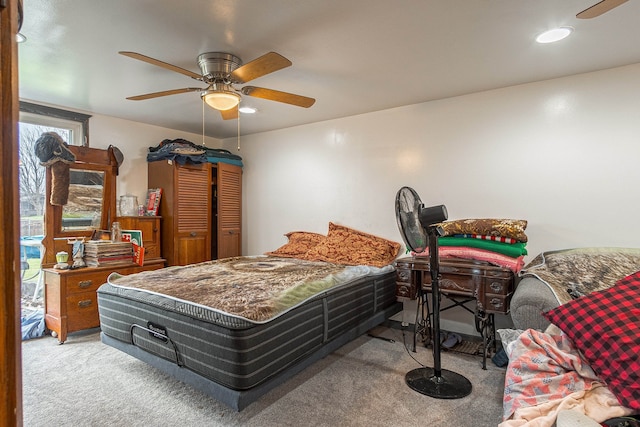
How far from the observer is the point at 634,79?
2473 millimetres


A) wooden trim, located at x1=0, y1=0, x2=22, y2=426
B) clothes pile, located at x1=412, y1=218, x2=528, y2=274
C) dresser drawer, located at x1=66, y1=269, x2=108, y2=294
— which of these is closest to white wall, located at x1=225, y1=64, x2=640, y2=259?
clothes pile, located at x1=412, y1=218, x2=528, y2=274

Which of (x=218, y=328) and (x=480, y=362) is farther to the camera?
(x=480, y=362)

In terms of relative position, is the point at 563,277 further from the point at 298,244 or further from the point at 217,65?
the point at 217,65

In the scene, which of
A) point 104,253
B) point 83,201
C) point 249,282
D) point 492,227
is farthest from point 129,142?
point 492,227

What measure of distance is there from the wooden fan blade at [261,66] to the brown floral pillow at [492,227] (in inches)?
67.3

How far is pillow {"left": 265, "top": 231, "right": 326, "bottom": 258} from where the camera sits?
3777mm

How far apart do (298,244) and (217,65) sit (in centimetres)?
220

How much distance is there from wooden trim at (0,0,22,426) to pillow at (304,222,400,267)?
290 cm

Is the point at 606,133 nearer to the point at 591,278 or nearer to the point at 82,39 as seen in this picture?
the point at 591,278

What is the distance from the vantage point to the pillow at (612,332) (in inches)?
48.0

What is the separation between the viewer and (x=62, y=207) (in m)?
3.27

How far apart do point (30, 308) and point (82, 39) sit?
2.78m

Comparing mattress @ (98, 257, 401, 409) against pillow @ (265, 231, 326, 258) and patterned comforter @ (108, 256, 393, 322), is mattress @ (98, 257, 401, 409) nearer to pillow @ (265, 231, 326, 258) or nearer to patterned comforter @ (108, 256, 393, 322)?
patterned comforter @ (108, 256, 393, 322)

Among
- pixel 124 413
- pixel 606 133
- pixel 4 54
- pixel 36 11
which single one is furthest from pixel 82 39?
pixel 606 133
